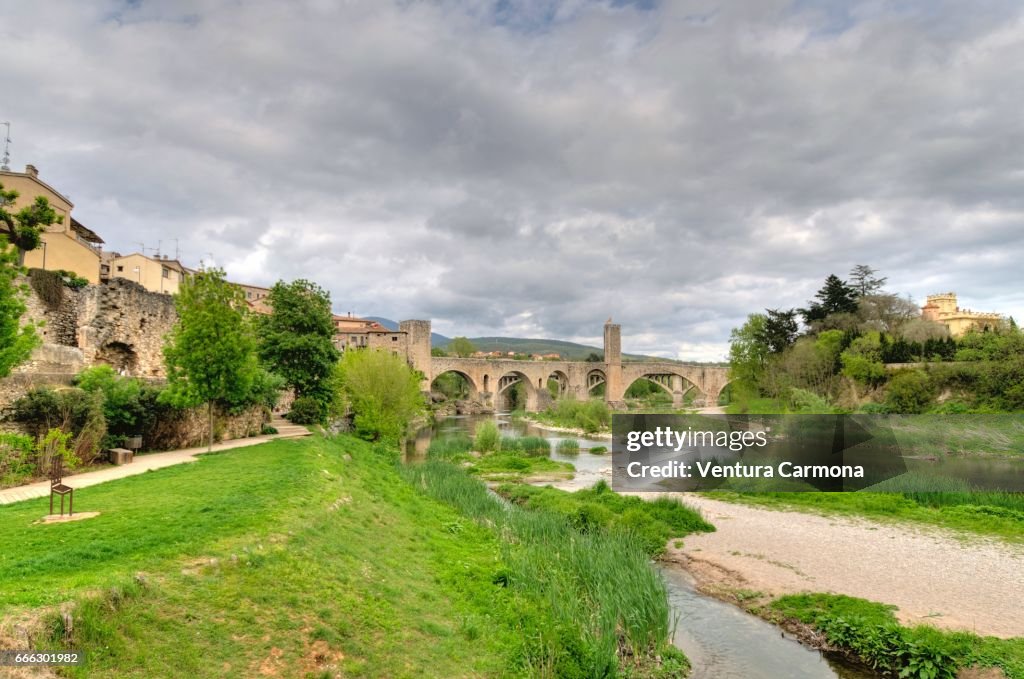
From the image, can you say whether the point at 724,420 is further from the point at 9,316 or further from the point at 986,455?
the point at 9,316

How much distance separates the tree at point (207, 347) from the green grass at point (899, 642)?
15.6 metres

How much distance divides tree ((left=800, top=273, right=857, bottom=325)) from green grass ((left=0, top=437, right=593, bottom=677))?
171ft

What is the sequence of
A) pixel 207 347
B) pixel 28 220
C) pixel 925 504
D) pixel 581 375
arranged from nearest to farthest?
pixel 28 220 → pixel 207 347 → pixel 925 504 → pixel 581 375

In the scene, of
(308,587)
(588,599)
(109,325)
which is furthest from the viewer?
(109,325)

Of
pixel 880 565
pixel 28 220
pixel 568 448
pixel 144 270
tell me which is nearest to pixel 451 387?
pixel 144 270

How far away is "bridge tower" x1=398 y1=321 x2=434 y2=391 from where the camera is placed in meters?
68.5

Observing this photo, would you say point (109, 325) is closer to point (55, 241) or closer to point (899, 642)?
point (55, 241)

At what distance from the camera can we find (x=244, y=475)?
12.3 meters

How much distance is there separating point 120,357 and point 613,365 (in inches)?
2691

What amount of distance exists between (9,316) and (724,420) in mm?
45956

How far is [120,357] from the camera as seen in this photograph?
71.4 ft

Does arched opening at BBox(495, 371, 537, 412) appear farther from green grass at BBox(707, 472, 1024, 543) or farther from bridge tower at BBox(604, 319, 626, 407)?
green grass at BBox(707, 472, 1024, 543)

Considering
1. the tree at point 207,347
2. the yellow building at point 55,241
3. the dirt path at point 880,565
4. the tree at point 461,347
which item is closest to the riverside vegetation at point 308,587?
the dirt path at point 880,565

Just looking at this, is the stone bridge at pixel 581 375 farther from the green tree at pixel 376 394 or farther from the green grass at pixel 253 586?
the green grass at pixel 253 586
